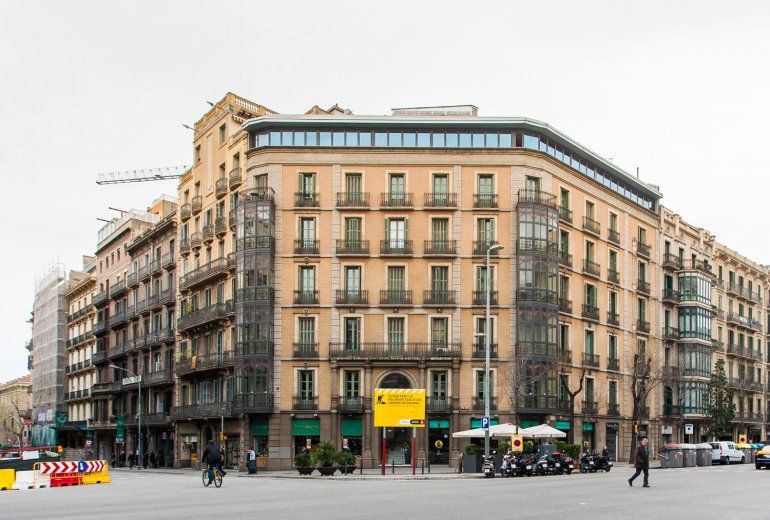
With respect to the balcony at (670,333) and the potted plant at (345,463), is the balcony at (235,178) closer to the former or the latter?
the potted plant at (345,463)

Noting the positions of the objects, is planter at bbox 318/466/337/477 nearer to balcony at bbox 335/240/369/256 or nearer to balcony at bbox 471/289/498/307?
balcony at bbox 335/240/369/256

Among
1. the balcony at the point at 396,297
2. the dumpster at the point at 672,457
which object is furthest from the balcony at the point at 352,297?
the dumpster at the point at 672,457

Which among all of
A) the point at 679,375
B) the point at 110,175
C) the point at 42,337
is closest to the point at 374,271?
the point at 679,375

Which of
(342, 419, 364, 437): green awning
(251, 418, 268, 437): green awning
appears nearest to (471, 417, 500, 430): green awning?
(342, 419, 364, 437): green awning

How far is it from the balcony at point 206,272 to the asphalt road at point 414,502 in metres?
31.7

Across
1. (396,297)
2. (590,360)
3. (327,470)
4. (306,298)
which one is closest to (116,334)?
(306,298)

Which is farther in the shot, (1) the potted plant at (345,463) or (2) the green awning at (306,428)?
(2) the green awning at (306,428)

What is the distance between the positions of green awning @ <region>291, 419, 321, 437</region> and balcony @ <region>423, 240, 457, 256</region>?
12.3m

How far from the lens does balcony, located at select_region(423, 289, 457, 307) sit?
59750mm

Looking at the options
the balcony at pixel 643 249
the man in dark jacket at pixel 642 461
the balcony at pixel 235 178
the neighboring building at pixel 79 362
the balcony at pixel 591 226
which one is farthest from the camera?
the neighboring building at pixel 79 362

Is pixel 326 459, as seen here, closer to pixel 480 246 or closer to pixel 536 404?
pixel 536 404

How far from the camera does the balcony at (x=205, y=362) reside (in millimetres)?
63125

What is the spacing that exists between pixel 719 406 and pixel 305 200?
136ft

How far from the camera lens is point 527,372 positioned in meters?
59.3
